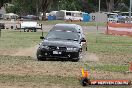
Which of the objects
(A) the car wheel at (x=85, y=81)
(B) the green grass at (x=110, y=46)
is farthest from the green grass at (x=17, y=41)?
(A) the car wheel at (x=85, y=81)

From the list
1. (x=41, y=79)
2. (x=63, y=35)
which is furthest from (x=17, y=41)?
(x=41, y=79)

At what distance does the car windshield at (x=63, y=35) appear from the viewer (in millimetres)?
22359

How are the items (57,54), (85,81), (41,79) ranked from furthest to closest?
(57,54) < (41,79) < (85,81)

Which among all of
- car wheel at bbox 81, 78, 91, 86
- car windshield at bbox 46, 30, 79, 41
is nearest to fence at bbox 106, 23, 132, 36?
car windshield at bbox 46, 30, 79, 41

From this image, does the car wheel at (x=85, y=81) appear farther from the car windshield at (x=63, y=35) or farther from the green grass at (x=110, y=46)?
the green grass at (x=110, y=46)

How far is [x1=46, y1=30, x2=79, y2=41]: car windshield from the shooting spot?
22359 millimetres

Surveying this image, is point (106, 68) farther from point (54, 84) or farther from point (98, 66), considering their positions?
point (54, 84)

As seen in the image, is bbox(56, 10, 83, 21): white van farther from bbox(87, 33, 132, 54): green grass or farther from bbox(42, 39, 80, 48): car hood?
bbox(42, 39, 80, 48): car hood

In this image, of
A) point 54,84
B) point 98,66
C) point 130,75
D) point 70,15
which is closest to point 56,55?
point 98,66

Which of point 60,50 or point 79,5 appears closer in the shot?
point 60,50

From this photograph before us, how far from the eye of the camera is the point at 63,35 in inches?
889

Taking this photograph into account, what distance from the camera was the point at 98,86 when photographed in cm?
1277

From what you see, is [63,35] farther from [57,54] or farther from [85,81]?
[85,81]

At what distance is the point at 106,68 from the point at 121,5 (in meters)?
127
